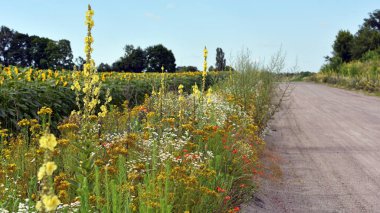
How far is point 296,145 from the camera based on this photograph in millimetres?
10969

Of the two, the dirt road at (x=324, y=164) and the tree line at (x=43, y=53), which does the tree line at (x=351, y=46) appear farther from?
the dirt road at (x=324, y=164)

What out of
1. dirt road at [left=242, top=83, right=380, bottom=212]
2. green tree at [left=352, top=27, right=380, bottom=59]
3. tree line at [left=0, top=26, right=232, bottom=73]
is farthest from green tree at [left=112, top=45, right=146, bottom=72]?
dirt road at [left=242, top=83, right=380, bottom=212]

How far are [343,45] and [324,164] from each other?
1777 inches

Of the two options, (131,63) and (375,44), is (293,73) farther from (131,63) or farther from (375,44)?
(131,63)

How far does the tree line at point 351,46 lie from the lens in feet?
154

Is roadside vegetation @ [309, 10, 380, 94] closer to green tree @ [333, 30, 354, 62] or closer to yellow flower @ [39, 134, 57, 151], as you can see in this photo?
green tree @ [333, 30, 354, 62]

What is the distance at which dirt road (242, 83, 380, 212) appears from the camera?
6.68 m

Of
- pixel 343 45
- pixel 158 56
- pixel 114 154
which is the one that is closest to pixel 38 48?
pixel 158 56

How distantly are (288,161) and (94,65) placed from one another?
19.1 ft

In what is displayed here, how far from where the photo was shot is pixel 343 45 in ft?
167

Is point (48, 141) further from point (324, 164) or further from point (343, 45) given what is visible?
point (343, 45)

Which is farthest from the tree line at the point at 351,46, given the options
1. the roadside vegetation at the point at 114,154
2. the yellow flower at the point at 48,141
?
the yellow flower at the point at 48,141

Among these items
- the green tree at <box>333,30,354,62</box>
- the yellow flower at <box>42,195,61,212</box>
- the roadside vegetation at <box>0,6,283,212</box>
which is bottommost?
the roadside vegetation at <box>0,6,283,212</box>

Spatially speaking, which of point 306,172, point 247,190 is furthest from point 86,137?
point 306,172
